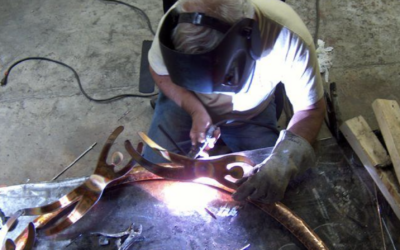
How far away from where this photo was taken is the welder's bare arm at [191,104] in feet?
6.33

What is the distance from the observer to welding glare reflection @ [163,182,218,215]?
1638 millimetres

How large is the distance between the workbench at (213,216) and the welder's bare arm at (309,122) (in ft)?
0.57

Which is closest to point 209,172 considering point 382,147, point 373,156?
point 373,156

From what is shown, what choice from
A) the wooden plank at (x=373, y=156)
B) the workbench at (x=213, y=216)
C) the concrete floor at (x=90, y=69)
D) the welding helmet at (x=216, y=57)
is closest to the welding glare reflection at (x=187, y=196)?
the workbench at (x=213, y=216)

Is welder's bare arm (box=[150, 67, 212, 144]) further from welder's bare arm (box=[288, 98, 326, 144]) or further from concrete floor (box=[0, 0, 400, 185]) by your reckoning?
concrete floor (box=[0, 0, 400, 185])

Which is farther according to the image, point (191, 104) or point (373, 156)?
point (191, 104)

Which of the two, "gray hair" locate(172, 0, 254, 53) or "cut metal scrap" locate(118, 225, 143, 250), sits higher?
"gray hair" locate(172, 0, 254, 53)

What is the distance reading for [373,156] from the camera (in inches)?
74.4

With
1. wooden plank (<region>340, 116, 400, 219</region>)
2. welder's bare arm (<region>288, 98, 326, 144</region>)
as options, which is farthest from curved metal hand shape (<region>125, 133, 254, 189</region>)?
wooden plank (<region>340, 116, 400, 219</region>)

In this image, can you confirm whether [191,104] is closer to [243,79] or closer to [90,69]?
[243,79]

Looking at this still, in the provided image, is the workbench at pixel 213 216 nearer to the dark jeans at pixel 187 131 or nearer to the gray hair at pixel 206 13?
the dark jeans at pixel 187 131

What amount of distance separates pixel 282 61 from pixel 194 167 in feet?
2.13

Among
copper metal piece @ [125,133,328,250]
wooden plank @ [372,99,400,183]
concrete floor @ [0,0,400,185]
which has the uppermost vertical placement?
wooden plank @ [372,99,400,183]

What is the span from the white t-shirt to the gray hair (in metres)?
0.20
